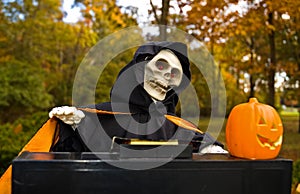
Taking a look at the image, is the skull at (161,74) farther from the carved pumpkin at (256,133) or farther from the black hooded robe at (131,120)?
the carved pumpkin at (256,133)

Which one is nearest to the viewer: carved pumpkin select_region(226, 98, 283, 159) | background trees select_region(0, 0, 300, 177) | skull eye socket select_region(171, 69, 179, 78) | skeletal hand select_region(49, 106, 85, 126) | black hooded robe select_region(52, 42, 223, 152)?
carved pumpkin select_region(226, 98, 283, 159)

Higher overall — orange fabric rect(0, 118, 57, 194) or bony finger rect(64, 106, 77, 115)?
bony finger rect(64, 106, 77, 115)

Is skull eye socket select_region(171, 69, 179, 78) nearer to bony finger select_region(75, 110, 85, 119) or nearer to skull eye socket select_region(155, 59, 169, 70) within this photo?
skull eye socket select_region(155, 59, 169, 70)

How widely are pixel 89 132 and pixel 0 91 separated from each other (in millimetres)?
10377

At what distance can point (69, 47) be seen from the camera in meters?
20.8

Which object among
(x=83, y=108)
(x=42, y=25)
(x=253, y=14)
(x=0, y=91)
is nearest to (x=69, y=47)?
(x=42, y=25)

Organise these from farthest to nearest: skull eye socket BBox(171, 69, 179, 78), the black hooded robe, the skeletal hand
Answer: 1. skull eye socket BBox(171, 69, 179, 78)
2. the black hooded robe
3. the skeletal hand

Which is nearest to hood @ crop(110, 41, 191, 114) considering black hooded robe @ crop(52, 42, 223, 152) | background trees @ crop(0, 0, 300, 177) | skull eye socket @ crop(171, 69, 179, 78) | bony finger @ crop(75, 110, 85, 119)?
black hooded robe @ crop(52, 42, 223, 152)

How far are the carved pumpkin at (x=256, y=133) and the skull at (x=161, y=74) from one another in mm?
660

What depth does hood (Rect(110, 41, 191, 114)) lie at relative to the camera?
2.72 meters

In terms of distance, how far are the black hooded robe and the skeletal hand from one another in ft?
0.23

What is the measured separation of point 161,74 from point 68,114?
0.73 meters

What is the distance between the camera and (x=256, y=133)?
2.15m

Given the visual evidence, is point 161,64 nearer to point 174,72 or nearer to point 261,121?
point 174,72
